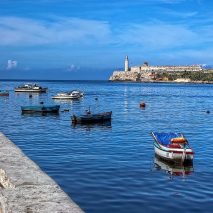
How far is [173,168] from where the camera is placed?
84.5 ft

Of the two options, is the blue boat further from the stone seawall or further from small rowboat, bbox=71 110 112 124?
the stone seawall

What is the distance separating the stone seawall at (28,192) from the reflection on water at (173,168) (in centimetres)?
1348

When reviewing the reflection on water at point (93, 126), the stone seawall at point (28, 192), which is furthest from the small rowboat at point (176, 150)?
the reflection on water at point (93, 126)

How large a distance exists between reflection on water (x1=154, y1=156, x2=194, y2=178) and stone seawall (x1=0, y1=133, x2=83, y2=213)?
1348cm

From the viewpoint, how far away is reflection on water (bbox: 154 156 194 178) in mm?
24359

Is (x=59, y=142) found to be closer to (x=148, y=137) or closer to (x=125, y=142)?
(x=125, y=142)

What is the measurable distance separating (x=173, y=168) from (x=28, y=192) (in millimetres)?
17541

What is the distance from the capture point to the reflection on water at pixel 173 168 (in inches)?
959

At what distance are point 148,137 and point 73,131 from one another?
28.2 ft

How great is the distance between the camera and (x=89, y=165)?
82.7 feet

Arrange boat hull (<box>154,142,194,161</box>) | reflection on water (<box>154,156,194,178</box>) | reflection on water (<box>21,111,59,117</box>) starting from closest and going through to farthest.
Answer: reflection on water (<box>154,156,194,178</box>), boat hull (<box>154,142,194,161</box>), reflection on water (<box>21,111,59,117</box>)

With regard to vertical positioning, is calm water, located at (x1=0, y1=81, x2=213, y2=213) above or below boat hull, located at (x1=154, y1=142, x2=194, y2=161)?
below

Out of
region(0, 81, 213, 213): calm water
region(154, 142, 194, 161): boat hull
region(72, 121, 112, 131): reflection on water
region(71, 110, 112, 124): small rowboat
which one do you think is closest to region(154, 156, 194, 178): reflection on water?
region(0, 81, 213, 213): calm water

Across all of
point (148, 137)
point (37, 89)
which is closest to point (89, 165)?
point (148, 137)
